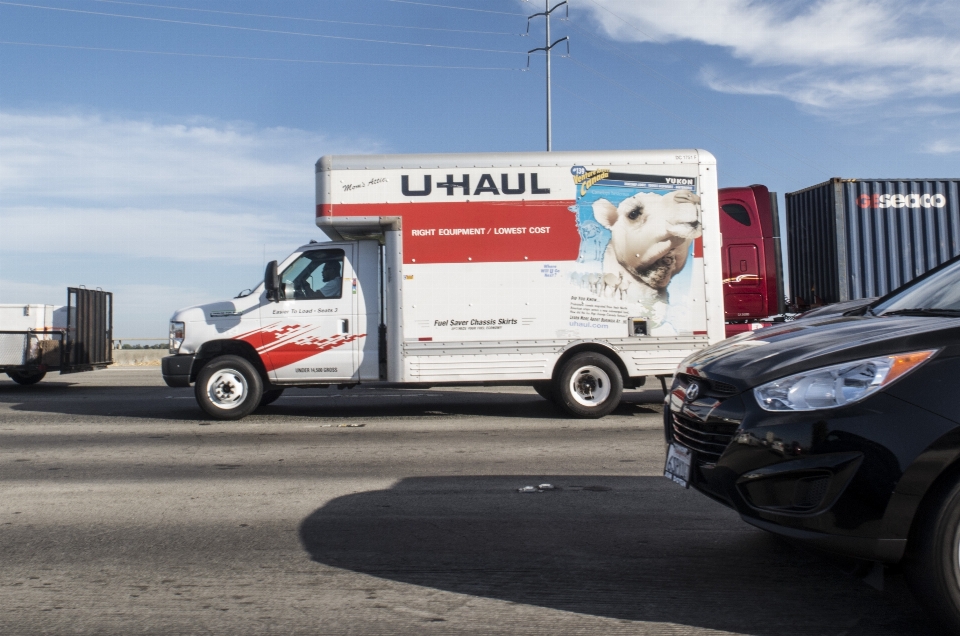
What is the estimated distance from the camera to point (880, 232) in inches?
523

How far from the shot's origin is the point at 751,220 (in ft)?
39.1

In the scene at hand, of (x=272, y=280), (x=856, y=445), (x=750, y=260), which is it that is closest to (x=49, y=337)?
(x=272, y=280)

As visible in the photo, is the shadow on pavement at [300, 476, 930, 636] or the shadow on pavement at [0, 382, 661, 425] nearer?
the shadow on pavement at [300, 476, 930, 636]

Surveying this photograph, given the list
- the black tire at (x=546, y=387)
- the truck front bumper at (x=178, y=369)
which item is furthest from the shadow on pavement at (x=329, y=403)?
the truck front bumper at (x=178, y=369)

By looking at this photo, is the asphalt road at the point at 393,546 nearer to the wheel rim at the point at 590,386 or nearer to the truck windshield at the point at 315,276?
the wheel rim at the point at 590,386

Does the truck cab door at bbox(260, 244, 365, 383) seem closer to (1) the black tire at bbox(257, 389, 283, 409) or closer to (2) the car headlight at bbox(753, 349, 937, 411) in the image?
(1) the black tire at bbox(257, 389, 283, 409)

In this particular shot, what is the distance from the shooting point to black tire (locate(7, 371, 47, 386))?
48.3ft

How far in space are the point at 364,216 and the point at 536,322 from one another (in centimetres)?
250

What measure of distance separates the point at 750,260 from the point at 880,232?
10.1 ft

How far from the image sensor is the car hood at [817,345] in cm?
323

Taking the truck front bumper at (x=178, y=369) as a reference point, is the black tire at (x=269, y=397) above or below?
below

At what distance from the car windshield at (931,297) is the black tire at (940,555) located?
1028mm

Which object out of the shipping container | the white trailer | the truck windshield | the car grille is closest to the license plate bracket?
the car grille

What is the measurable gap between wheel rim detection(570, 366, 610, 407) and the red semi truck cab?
2665 millimetres
